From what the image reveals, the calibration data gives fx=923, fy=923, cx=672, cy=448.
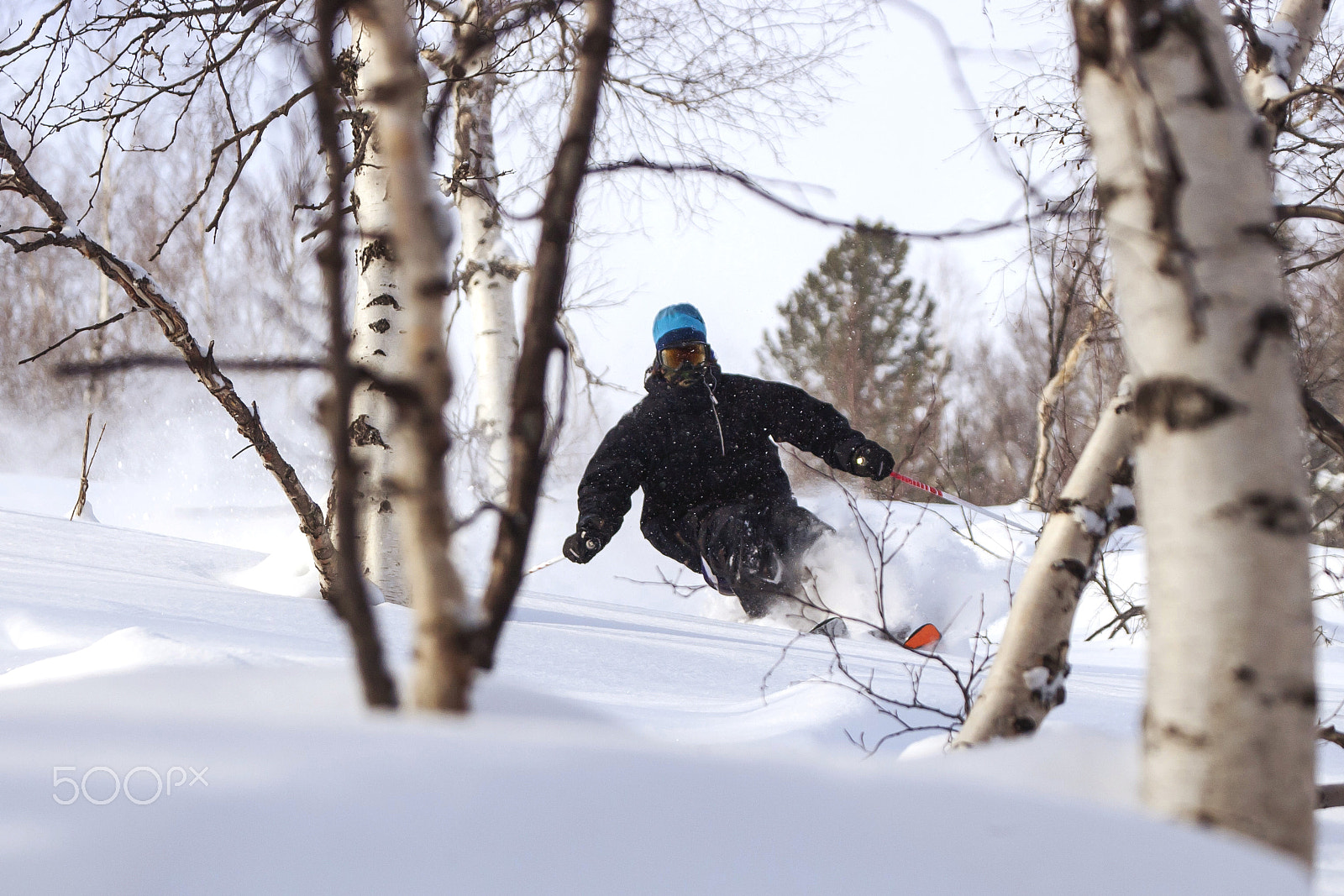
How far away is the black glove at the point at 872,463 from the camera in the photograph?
13.4 feet

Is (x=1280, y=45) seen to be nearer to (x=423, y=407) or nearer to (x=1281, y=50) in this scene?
(x=1281, y=50)

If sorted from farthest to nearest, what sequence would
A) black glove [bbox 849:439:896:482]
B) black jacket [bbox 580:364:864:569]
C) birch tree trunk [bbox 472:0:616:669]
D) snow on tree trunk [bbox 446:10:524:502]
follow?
snow on tree trunk [bbox 446:10:524:502] → black jacket [bbox 580:364:864:569] → black glove [bbox 849:439:896:482] → birch tree trunk [bbox 472:0:616:669]

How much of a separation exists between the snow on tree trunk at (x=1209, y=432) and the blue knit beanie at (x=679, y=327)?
12.4ft

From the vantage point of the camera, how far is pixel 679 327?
4.53 metres

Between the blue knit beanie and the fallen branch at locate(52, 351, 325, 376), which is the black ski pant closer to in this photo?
the blue knit beanie

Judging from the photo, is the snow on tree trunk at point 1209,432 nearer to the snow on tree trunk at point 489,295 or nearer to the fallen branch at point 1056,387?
the fallen branch at point 1056,387

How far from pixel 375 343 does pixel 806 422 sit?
2086 millimetres

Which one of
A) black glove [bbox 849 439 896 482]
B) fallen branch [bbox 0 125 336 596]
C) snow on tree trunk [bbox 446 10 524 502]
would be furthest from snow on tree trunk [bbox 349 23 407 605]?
snow on tree trunk [bbox 446 10 524 502]

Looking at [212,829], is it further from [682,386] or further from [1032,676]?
[682,386]

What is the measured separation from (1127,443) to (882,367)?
2493 centimetres

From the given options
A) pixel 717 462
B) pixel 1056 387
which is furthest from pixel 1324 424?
pixel 717 462

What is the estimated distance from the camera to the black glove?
161 inches

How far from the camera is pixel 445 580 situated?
0.66 meters

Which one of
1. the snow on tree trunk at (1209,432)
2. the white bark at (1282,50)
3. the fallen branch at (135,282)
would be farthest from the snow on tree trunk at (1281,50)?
the fallen branch at (135,282)
